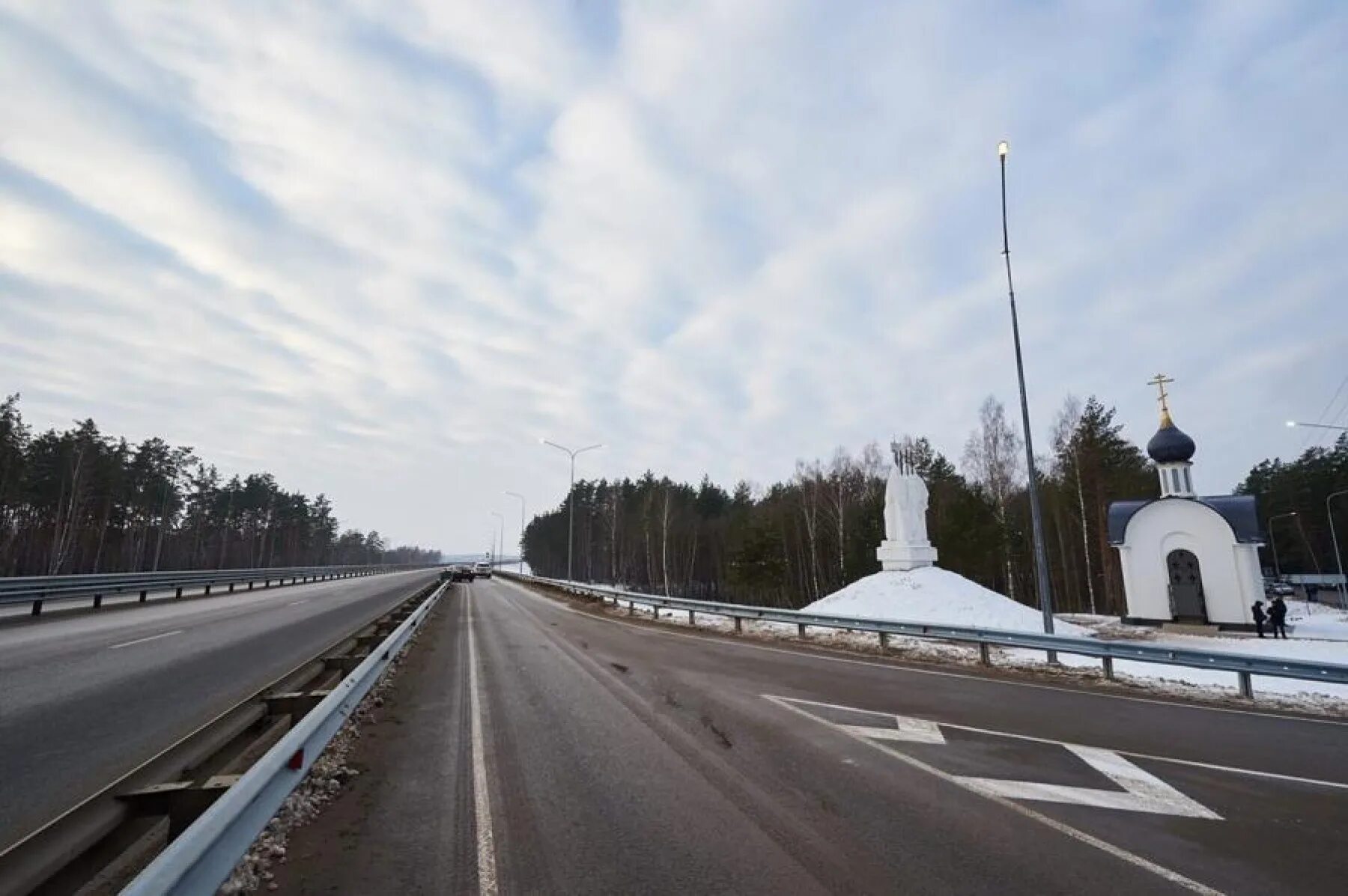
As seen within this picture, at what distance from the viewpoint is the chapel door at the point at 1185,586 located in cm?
2784

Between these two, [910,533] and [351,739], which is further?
[910,533]

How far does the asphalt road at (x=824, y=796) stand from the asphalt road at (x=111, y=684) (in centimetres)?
209

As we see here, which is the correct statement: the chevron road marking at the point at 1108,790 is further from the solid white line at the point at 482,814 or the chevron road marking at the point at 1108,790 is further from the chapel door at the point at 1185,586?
the chapel door at the point at 1185,586

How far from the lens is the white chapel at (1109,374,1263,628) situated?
27.0 meters

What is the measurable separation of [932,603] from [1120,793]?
71.2ft

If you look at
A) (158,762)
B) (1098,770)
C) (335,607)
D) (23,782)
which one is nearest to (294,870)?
(158,762)

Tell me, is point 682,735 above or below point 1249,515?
below

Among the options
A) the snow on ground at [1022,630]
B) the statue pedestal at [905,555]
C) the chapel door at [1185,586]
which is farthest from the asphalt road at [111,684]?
the chapel door at [1185,586]

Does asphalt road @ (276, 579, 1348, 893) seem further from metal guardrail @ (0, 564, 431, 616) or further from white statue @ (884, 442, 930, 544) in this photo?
white statue @ (884, 442, 930, 544)

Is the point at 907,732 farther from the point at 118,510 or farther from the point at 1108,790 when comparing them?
the point at 118,510

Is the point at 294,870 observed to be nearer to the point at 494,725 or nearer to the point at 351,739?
the point at 351,739

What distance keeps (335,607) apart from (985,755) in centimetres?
2360

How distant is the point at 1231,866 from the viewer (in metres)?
4.29

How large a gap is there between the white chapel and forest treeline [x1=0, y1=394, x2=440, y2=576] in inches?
2726
